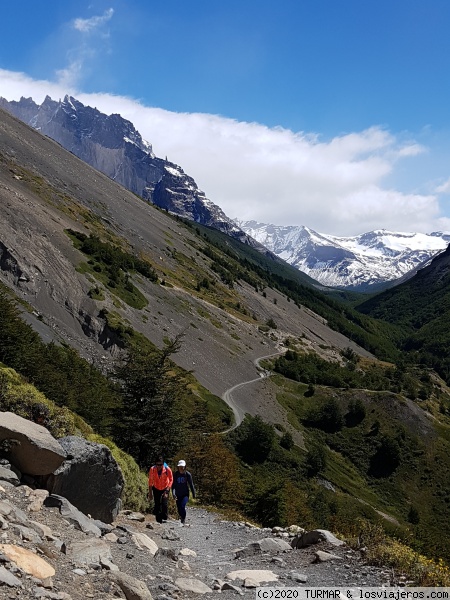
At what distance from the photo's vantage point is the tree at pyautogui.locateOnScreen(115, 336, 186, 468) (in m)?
29.5

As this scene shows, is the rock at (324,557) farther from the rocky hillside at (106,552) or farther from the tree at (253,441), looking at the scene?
the tree at (253,441)

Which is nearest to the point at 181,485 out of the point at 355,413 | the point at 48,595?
the point at 48,595

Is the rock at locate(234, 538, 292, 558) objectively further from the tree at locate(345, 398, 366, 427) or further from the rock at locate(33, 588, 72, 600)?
the tree at locate(345, 398, 366, 427)

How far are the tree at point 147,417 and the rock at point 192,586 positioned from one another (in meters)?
18.8

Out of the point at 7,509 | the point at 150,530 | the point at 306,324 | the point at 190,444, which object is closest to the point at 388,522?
the point at 190,444

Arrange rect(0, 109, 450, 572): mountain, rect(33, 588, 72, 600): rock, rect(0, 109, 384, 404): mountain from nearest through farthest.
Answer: rect(33, 588, 72, 600): rock
rect(0, 109, 450, 572): mountain
rect(0, 109, 384, 404): mountain

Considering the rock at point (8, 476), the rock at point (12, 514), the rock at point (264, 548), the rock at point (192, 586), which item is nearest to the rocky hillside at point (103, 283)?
the rock at point (8, 476)

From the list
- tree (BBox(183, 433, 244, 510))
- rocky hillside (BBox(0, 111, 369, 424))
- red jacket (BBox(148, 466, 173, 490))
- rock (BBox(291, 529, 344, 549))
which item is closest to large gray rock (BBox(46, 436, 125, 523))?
red jacket (BBox(148, 466, 173, 490))

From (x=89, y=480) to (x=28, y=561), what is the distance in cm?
661

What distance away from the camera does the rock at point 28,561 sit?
25.8 ft

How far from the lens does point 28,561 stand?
26.6 ft

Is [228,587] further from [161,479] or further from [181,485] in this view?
[181,485]

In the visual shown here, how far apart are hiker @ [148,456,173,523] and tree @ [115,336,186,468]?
10.6m

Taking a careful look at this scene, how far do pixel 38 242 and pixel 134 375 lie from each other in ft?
228
